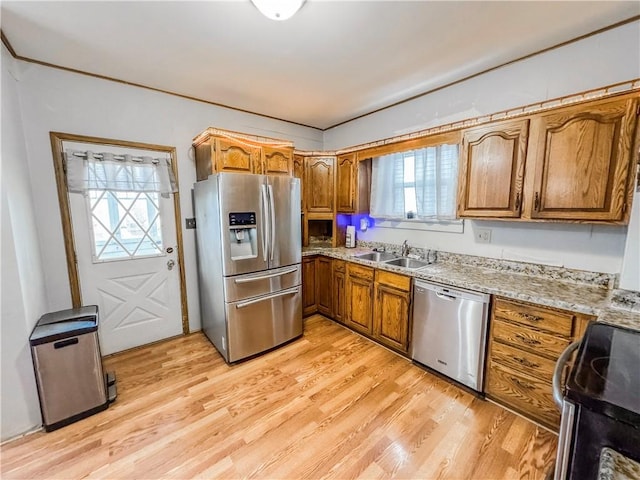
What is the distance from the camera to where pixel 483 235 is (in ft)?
8.17

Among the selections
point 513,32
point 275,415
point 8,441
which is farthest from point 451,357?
point 8,441

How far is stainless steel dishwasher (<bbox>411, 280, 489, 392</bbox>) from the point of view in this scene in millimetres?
2025

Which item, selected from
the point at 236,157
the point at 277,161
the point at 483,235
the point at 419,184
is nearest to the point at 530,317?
the point at 483,235

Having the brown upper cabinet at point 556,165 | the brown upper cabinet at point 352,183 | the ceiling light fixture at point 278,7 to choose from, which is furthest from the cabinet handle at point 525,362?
the ceiling light fixture at point 278,7

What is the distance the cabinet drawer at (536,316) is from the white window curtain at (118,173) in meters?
3.17

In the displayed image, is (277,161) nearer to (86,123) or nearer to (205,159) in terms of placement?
(205,159)

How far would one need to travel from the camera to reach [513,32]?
182 centimetres

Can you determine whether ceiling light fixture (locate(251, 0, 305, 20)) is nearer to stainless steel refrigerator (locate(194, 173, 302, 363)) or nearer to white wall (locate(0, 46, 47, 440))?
stainless steel refrigerator (locate(194, 173, 302, 363))

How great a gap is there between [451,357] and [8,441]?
10.2ft

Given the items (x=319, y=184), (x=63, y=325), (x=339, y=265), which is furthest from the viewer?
(x=319, y=184)

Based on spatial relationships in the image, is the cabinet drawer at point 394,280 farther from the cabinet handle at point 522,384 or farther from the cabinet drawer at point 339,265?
the cabinet handle at point 522,384

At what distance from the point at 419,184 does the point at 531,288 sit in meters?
1.44

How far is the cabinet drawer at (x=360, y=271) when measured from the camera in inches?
111

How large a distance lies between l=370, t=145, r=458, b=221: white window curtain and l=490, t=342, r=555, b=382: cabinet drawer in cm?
125
